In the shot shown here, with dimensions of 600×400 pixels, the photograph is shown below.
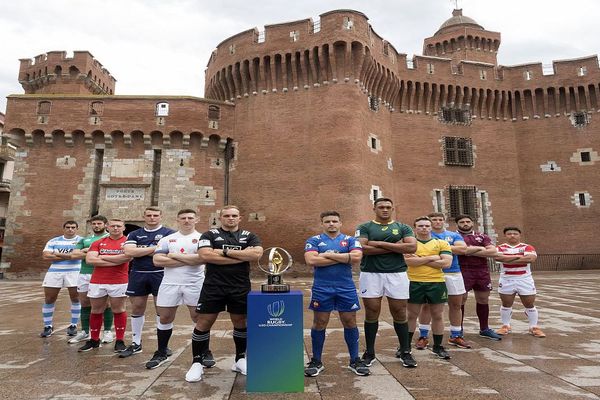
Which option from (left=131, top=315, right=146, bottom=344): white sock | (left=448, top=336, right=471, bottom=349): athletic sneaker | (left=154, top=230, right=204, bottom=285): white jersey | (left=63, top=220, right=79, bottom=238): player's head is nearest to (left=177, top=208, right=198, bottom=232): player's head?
(left=154, top=230, right=204, bottom=285): white jersey

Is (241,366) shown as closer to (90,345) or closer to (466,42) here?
(90,345)

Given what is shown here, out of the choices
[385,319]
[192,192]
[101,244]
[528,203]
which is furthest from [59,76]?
[528,203]

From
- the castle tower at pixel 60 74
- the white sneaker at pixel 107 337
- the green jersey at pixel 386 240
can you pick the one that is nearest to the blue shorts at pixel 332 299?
the green jersey at pixel 386 240

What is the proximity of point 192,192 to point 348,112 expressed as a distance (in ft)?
34.3

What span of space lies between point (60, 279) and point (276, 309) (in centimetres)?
481

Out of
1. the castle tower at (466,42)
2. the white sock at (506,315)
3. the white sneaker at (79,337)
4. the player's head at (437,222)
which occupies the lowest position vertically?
the white sneaker at (79,337)

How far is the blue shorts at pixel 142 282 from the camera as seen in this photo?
5230 millimetres

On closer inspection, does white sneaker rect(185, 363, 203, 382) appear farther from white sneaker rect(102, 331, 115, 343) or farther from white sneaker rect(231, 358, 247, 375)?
white sneaker rect(102, 331, 115, 343)

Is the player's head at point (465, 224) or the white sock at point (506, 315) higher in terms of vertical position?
the player's head at point (465, 224)

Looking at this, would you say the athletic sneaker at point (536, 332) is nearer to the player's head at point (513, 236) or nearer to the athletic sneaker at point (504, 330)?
the athletic sneaker at point (504, 330)

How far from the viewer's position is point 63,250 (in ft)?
21.6

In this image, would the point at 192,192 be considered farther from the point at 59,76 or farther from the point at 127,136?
the point at 59,76

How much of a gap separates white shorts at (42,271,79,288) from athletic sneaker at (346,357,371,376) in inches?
204

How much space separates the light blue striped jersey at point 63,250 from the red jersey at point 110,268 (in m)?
1.37
